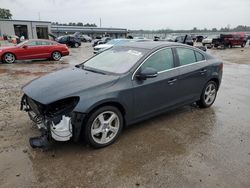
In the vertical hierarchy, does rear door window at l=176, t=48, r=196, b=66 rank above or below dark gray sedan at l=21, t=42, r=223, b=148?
above

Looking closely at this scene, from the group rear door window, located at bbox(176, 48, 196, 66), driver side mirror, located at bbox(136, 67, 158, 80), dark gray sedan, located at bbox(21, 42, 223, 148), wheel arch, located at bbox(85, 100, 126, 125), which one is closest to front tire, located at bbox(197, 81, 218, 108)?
dark gray sedan, located at bbox(21, 42, 223, 148)

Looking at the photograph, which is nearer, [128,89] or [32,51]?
[128,89]

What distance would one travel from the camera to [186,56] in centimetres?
472

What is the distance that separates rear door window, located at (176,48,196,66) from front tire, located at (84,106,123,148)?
6.17 feet

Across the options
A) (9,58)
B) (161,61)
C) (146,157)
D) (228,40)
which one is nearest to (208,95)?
(161,61)

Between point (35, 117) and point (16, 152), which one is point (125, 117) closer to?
point (35, 117)

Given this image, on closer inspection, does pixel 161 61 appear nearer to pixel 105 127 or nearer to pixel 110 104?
pixel 110 104

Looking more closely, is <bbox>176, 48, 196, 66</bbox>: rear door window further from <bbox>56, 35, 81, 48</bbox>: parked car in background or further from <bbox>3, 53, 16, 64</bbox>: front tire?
<bbox>56, 35, 81, 48</bbox>: parked car in background

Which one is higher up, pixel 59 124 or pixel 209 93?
pixel 59 124

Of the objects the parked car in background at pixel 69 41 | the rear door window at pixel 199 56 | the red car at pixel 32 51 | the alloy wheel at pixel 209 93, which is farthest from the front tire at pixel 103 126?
the parked car in background at pixel 69 41

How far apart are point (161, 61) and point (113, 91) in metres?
1.31

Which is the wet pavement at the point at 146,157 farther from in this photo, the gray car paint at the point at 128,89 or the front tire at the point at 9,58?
the front tire at the point at 9,58

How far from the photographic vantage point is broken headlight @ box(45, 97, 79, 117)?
3156 millimetres

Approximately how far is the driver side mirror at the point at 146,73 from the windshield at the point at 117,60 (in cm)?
21
